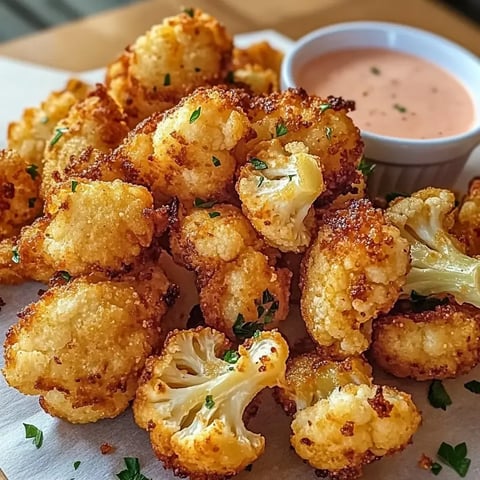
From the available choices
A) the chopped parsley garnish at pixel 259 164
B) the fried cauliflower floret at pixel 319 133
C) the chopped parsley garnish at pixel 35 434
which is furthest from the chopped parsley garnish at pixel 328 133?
the chopped parsley garnish at pixel 35 434

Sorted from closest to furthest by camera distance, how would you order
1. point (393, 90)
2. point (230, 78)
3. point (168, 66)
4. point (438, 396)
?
point (438, 396) → point (168, 66) → point (230, 78) → point (393, 90)

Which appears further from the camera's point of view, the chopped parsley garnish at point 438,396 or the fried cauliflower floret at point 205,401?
the chopped parsley garnish at point 438,396

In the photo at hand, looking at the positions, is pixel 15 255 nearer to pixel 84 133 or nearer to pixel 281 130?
pixel 84 133

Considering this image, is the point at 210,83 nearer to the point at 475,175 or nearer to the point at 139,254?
the point at 139,254

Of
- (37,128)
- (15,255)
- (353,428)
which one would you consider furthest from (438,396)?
(37,128)

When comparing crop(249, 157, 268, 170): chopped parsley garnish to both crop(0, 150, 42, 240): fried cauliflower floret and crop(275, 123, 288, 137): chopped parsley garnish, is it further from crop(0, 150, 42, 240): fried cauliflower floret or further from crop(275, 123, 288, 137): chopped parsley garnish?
crop(0, 150, 42, 240): fried cauliflower floret

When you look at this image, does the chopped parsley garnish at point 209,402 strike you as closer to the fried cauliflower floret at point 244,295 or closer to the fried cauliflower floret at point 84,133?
the fried cauliflower floret at point 244,295
